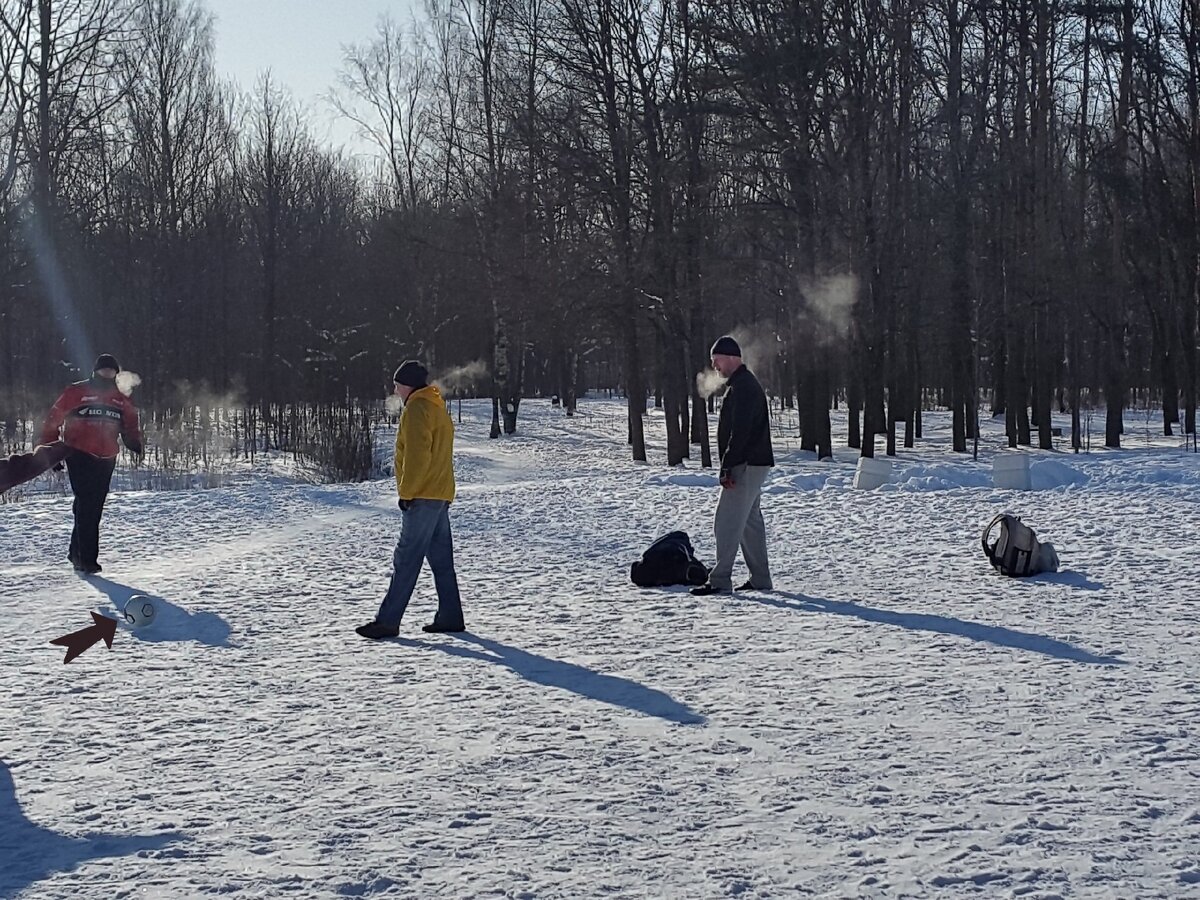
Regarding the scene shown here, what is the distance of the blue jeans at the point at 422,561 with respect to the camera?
867 cm

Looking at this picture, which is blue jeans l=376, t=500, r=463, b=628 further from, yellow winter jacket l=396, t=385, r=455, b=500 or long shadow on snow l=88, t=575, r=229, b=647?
long shadow on snow l=88, t=575, r=229, b=647

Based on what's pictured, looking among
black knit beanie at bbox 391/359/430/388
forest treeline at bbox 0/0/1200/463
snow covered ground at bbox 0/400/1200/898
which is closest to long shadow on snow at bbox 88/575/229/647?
snow covered ground at bbox 0/400/1200/898

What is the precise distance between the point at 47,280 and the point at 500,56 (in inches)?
596

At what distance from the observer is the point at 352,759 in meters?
5.77

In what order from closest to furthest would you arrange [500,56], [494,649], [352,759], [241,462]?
[352,759] < [494,649] < [241,462] < [500,56]

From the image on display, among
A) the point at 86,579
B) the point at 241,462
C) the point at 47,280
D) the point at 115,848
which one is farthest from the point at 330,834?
the point at 47,280

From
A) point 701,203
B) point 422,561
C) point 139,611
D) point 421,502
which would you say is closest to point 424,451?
point 421,502

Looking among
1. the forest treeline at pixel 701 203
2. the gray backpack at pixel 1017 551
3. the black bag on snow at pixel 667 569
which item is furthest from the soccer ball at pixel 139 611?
the forest treeline at pixel 701 203

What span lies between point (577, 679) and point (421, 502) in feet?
6.71

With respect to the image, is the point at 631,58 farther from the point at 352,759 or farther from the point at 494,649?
the point at 352,759

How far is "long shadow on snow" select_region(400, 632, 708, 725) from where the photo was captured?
6556 mm

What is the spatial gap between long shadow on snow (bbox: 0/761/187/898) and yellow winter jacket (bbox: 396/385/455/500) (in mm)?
3984

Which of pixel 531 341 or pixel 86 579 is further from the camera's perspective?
pixel 531 341

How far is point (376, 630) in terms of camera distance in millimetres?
8609
